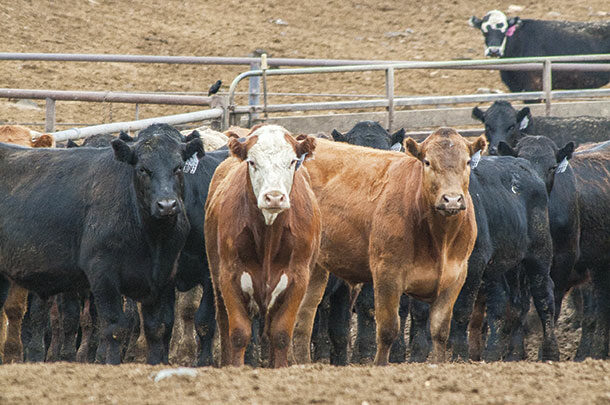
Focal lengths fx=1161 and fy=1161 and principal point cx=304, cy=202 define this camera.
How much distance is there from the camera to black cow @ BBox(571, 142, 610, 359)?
10172 mm

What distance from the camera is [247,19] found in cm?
2406

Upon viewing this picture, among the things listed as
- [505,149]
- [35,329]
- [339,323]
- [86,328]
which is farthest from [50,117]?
[505,149]

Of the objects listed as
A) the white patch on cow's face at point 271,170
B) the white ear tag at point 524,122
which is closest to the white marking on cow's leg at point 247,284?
the white patch on cow's face at point 271,170

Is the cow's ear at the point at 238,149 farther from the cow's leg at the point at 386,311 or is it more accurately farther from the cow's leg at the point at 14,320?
the cow's leg at the point at 14,320

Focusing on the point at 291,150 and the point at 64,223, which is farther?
the point at 64,223

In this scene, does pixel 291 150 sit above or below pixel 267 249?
above

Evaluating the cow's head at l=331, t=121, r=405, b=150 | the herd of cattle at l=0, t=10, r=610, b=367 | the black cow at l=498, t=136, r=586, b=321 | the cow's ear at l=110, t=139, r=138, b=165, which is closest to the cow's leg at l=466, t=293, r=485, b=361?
the herd of cattle at l=0, t=10, r=610, b=367

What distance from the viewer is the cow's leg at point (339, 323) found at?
9.35 metres

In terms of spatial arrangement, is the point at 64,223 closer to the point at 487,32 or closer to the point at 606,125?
the point at 606,125

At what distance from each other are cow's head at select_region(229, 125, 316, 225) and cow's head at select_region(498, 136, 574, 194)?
3.42m

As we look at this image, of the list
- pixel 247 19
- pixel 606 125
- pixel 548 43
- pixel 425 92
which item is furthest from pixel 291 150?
pixel 247 19

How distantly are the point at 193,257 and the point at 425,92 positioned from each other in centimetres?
1178

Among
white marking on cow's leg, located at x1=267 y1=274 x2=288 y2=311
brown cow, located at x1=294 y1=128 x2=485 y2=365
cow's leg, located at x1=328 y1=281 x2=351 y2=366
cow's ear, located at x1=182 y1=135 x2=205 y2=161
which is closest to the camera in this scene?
white marking on cow's leg, located at x1=267 y1=274 x2=288 y2=311

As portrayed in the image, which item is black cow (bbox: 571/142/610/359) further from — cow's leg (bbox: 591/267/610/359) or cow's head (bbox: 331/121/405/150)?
cow's head (bbox: 331/121/405/150)
